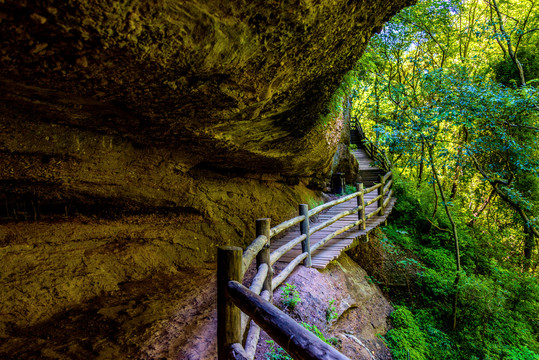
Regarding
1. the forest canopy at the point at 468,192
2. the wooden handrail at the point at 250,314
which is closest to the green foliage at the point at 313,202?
the forest canopy at the point at 468,192

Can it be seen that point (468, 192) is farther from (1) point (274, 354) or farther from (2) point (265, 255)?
(1) point (274, 354)

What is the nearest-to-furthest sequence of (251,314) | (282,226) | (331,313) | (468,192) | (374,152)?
(251,314), (282,226), (331,313), (468,192), (374,152)

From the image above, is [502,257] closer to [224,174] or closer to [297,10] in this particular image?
[224,174]

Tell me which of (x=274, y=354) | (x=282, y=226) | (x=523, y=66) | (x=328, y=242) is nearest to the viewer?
(x=274, y=354)

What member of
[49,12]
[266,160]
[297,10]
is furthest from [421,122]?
[49,12]

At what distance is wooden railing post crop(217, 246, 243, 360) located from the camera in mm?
2260

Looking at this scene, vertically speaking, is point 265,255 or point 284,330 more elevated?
point 284,330

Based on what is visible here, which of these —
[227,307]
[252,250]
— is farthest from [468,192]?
[227,307]

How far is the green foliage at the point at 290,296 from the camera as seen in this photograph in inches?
147

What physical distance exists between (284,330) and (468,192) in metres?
14.2

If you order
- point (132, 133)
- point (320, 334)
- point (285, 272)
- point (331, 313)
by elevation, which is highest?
point (132, 133)

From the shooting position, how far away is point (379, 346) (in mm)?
4805

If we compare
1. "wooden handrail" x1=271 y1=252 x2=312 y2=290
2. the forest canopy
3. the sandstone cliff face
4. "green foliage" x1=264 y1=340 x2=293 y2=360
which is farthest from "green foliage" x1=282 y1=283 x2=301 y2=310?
the forest canopy

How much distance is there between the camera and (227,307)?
2.29 m
